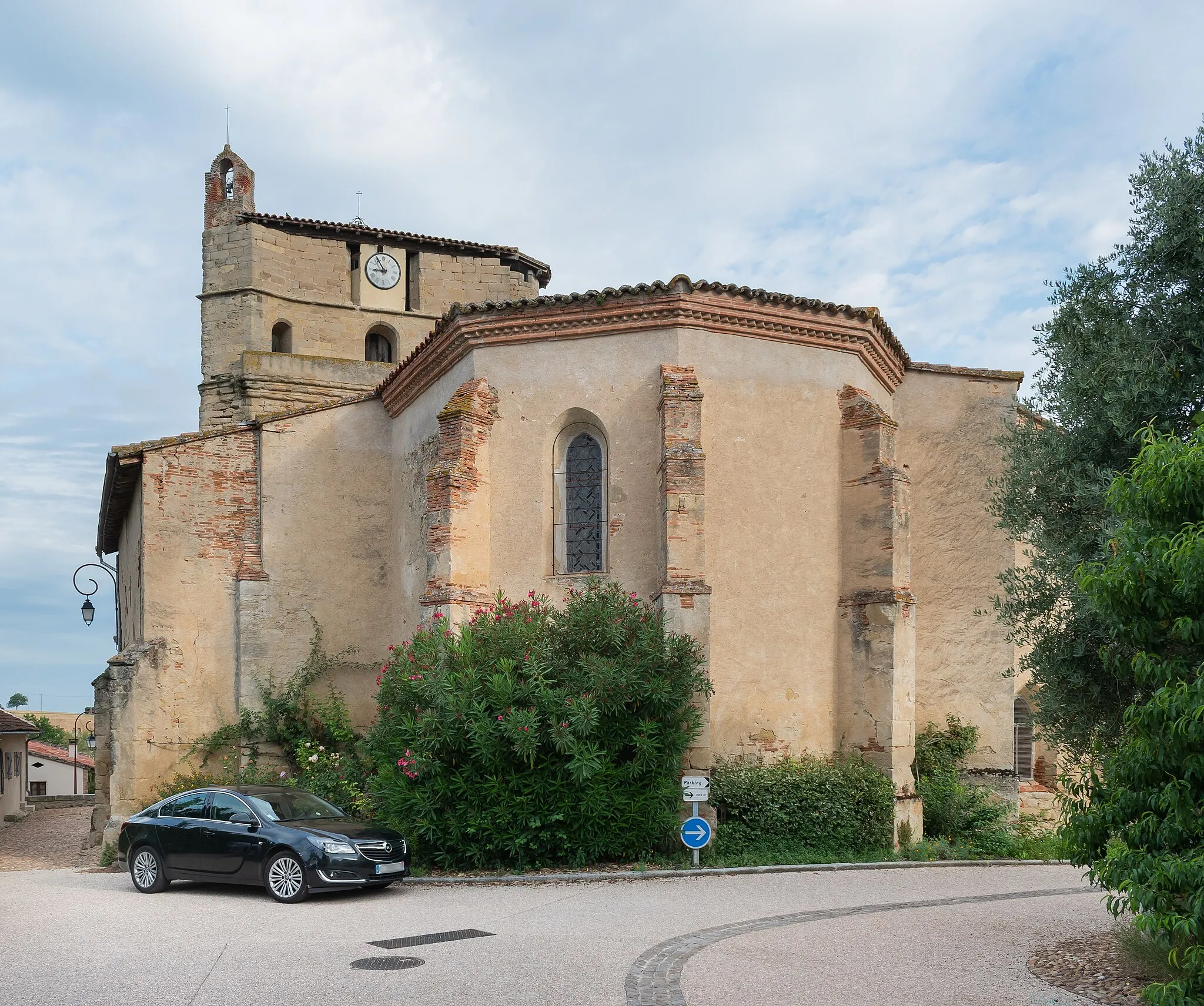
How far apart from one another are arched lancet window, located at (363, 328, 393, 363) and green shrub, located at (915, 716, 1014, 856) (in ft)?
65.6

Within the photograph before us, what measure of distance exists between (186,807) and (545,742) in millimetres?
4655

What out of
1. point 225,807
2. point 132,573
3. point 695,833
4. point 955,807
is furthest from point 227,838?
point 132,573

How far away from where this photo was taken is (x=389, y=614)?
69.2ft

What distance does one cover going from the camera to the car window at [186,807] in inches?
536

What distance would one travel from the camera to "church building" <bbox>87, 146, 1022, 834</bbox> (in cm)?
1688

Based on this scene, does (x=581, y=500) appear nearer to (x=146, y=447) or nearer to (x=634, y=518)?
(x=634, y=518)

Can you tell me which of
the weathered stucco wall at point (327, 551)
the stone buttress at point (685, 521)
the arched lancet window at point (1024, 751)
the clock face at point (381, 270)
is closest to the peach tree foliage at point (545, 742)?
the stone buttress at point (685, 521)

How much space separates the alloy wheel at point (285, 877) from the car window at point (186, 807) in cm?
159

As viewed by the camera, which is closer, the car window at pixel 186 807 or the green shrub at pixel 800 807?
the car window at pixel 186 807

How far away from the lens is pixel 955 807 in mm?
17703

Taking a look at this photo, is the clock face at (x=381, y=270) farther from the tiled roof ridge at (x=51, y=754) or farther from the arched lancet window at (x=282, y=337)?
the tiled roof ridge at (x=51, y=754)

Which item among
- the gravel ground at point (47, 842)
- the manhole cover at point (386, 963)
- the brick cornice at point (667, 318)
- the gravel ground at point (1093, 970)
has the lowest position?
the gravel ground at point (47, 842)

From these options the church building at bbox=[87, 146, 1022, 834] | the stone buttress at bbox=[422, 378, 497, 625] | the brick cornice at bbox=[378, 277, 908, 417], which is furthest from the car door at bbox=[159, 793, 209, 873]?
the brick cornice at bbox=[378, 277, 908, 417]

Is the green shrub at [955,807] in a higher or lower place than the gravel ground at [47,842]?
higher
